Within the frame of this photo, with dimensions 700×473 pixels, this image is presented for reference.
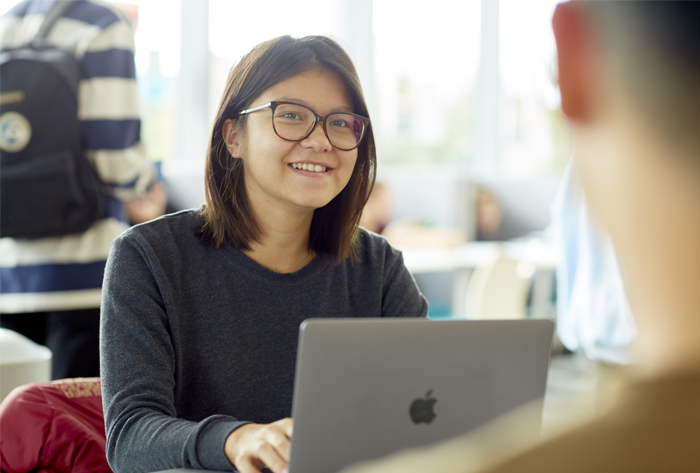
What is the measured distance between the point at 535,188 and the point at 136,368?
3732 millimetres

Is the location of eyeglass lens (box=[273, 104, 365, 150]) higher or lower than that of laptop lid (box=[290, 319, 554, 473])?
higher

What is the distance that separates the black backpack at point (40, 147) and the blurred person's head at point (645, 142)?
1820 millimetres

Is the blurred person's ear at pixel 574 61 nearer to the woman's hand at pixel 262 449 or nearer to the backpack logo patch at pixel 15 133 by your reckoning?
the woman's hand at pixel 262 449

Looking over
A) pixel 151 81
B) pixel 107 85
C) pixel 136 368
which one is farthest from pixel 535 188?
pixel 136 368

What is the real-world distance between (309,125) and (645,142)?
1.00m

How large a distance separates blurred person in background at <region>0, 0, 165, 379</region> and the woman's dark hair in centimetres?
77

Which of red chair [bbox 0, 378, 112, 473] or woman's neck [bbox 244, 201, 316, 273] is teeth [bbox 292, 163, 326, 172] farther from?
red chair [bbox 0, 378, 112, 473]

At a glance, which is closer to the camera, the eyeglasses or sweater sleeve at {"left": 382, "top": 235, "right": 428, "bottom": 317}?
the eyeglasses

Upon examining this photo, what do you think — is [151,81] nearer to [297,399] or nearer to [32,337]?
[32,337]

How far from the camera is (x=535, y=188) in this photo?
433 centimetres

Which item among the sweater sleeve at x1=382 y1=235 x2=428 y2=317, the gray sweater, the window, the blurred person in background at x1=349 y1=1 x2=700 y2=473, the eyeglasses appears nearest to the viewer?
the blurred person in background at x1=349 y1=1 x2=700 y2=473

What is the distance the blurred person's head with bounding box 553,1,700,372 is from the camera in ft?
0.81

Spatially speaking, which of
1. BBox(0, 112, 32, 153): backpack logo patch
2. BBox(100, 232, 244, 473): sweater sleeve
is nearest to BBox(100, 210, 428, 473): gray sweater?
BBox(100, 232, 244, 473): sweater sleeve

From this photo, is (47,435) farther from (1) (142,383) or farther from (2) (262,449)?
(2) (262,449)
